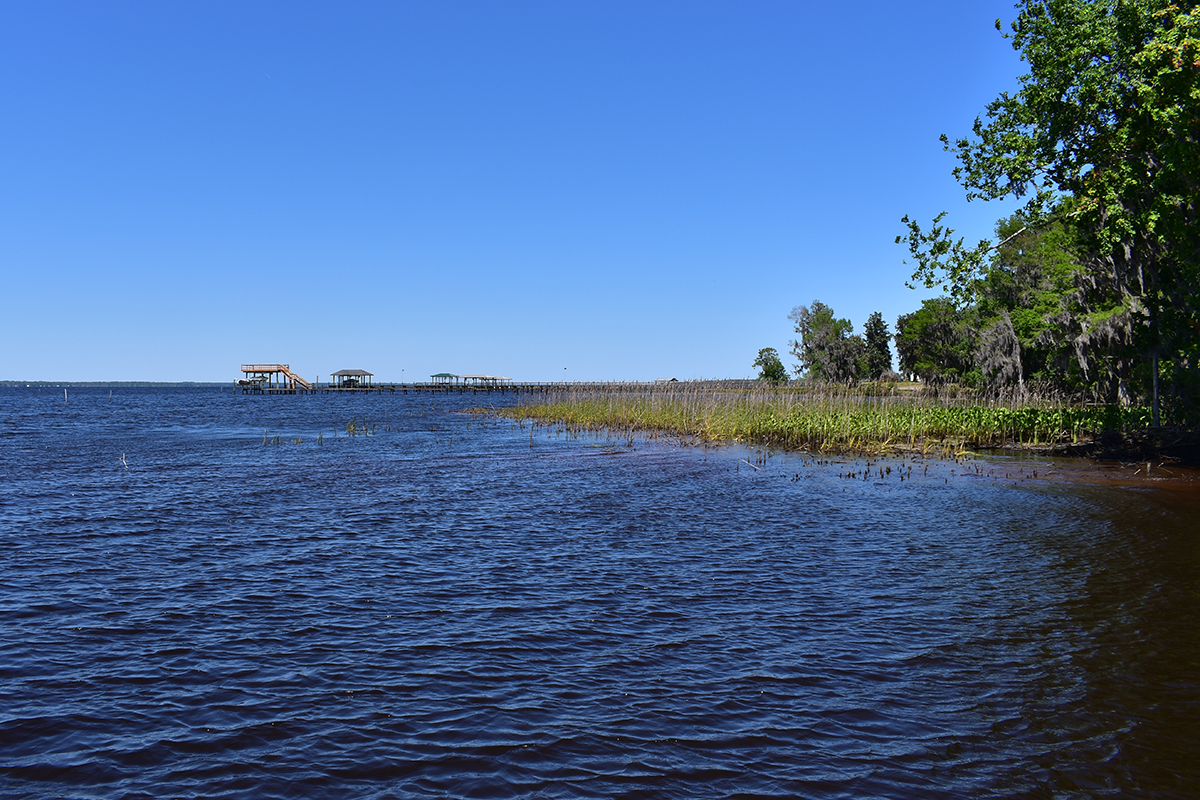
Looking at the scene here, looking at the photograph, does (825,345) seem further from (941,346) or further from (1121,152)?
(1121,152)

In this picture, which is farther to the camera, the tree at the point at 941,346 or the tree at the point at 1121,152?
the tree at the point at 941,346

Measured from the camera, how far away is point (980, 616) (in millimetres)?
8336

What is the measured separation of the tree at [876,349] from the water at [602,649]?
7059 centimetres

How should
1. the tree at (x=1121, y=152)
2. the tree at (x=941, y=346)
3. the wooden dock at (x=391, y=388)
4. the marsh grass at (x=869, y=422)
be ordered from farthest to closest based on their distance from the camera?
the wooden dock at (x=391, y=388) → the tree at (x=941, y=346) → the marsh grass at (x=869, y=422) → the tree at (x=1121, y=152)

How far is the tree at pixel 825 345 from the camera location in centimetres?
8394

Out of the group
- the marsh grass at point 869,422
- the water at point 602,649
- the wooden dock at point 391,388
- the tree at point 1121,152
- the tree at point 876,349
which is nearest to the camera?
the water at point 602,649

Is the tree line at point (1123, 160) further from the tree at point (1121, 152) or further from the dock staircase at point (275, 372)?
the dock staircase at point (275, 372)

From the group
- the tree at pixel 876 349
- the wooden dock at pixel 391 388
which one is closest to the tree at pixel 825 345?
the tree at pixel 876 349

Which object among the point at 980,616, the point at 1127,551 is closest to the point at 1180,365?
the point at 1127,551

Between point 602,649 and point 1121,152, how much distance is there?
21.7 m

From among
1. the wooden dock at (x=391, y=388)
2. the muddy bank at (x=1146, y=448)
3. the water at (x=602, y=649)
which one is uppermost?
the wooden dock at (x=391, y=388)

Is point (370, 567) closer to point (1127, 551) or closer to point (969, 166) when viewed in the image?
point (1127, 551)

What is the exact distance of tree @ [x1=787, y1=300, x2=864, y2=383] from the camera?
8394 centimetres

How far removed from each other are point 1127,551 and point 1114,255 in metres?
15.3
